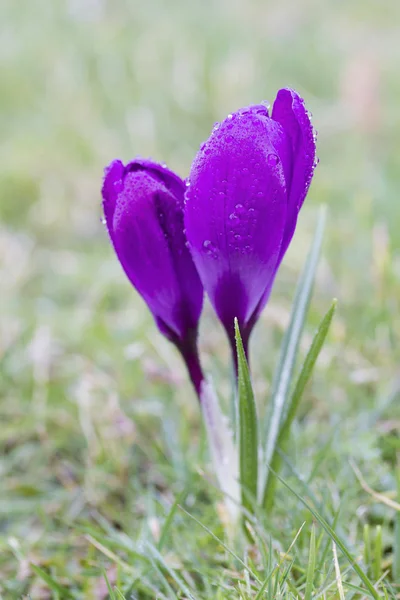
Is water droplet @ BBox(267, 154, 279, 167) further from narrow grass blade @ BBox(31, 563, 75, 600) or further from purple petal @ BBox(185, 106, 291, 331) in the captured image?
narrow grass blade @ BBox(31, 563, 75, 600)

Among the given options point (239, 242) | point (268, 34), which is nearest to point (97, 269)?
point (239, 242)

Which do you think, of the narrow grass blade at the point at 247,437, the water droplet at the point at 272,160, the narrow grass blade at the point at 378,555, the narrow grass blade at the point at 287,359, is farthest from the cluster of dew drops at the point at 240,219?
A: the narrow grass blade at the point at 378,555

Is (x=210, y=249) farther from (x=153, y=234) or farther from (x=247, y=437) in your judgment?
(x=247, y=437)

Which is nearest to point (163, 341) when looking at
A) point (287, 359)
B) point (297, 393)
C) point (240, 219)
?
point (287, 359)

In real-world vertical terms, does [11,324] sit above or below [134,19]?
below

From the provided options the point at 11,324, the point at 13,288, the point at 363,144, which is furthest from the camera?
the point at 363,144

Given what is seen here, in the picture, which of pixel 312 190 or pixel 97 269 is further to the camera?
pixel 312 190

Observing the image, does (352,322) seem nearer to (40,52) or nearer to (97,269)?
(97,269)
